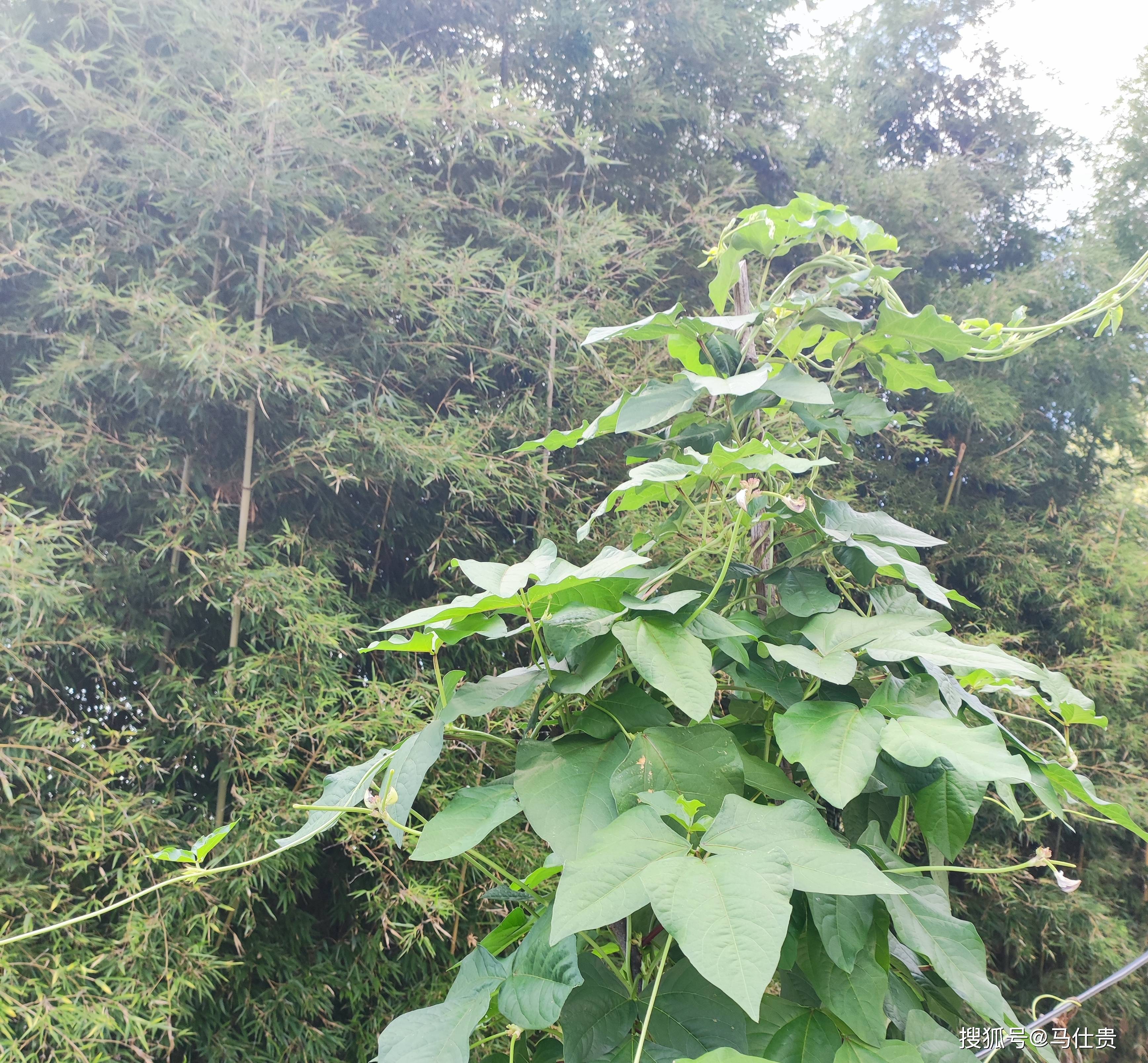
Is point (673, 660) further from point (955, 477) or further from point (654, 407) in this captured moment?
point (955, 477)

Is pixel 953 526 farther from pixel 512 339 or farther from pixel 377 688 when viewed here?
pixel 377 688

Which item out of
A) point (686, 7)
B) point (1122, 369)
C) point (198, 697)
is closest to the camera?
point (198, 697)

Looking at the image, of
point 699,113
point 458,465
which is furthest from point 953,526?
point 458,465

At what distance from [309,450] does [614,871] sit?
1477 millimetres

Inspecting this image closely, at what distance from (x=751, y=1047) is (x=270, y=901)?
135 centimetres

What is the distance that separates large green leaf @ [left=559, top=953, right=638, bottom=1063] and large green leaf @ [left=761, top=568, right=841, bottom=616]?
0.27m

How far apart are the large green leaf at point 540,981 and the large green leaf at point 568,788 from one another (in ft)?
0.17

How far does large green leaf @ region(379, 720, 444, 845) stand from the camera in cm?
50

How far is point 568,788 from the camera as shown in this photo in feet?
1.59

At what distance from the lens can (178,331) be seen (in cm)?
159

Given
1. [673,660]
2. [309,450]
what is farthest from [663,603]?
[309,450]

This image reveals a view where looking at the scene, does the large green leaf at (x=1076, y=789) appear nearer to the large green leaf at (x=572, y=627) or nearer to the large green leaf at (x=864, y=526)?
the large green leaf at (x=864, y=526)

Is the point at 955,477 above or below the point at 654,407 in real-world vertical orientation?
below

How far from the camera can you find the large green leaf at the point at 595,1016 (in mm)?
467
